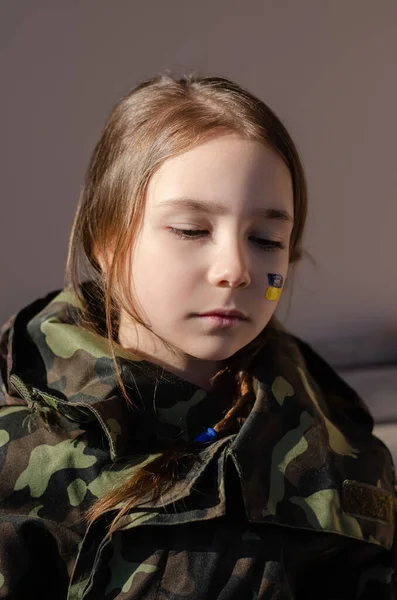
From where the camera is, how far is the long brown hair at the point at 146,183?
40.3 inches

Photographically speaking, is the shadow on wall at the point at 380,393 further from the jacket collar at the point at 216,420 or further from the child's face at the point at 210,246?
the child's face at the point at 210,246

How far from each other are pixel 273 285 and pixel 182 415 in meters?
0.20

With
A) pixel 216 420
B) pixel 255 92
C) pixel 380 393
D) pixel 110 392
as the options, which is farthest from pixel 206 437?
pixel 255 92

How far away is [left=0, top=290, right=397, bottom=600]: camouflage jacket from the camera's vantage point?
98 cm

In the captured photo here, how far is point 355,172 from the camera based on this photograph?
1638mm

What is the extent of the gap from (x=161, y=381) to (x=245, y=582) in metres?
0.27

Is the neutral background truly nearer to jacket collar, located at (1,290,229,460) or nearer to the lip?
jacket collar, located at (1,290,229,460)

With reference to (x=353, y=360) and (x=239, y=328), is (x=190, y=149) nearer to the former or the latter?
(x=239, y=328)

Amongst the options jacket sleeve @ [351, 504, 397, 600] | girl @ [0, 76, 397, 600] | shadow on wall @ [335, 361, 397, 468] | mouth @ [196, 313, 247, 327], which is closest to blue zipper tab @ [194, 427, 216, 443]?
girl @ [0, 76, 397, 600]

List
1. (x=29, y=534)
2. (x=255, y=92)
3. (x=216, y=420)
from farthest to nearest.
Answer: (x=255, y=92) < (x=216, y=420) < (x=29, y=534)

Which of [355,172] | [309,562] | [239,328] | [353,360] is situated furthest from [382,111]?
[309,562]

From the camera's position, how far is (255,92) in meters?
1.56

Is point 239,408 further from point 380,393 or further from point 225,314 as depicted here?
point 380,393

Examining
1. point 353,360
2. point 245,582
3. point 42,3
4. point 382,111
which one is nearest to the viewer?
point 245,582
